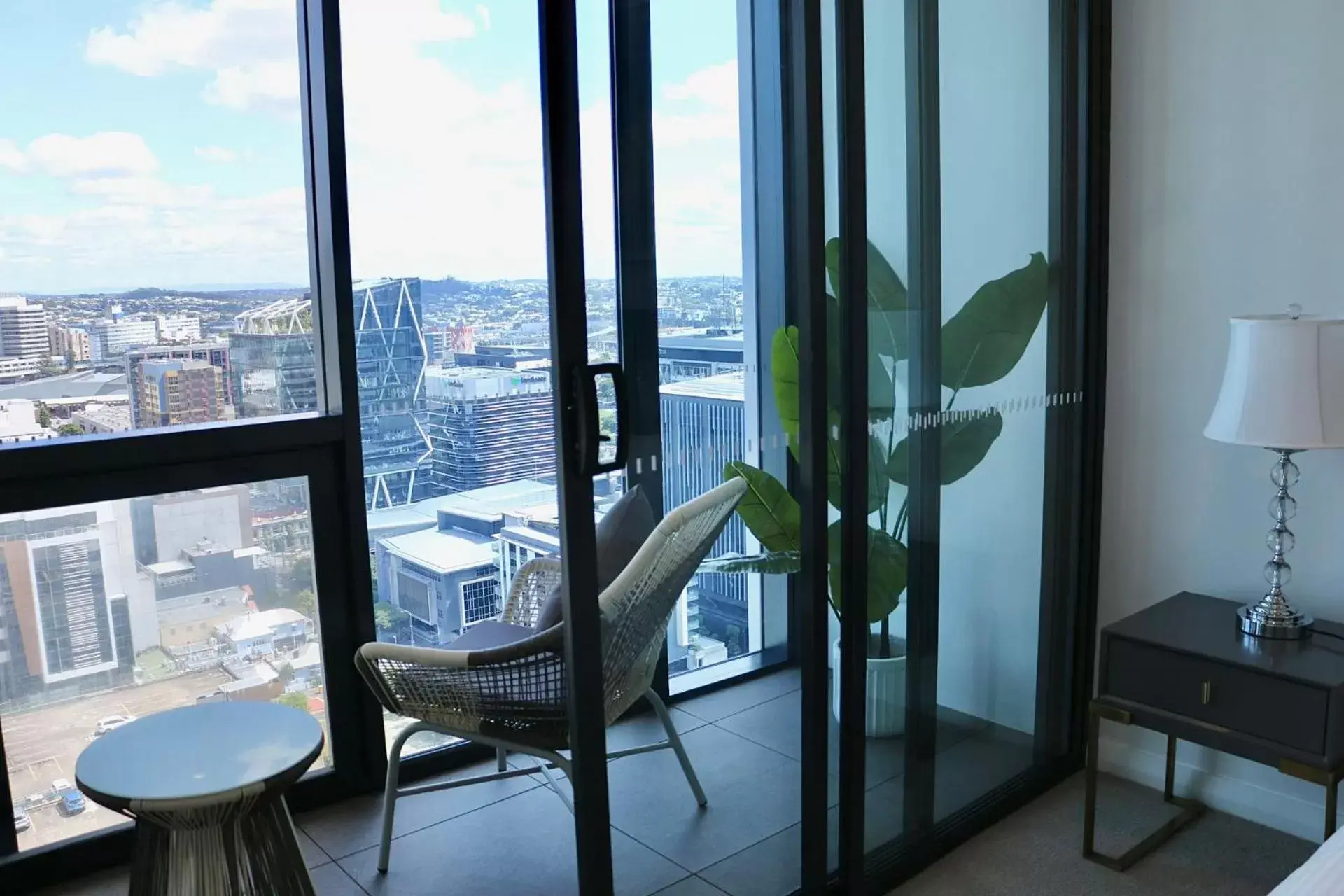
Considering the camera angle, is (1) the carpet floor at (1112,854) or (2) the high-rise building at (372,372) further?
(2) the high-rise building at (372,372)


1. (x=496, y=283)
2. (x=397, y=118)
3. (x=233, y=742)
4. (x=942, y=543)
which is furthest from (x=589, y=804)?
(x=397, y=118)

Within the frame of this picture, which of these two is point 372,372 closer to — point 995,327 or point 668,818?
point 668,818

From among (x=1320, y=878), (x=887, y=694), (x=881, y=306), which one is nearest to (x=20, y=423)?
(x=881, y=306)

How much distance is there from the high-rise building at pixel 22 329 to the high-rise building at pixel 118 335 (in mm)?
97

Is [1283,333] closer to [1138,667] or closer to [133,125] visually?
[1138,667]

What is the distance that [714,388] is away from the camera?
202 centimetres

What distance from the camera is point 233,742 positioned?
213 cm

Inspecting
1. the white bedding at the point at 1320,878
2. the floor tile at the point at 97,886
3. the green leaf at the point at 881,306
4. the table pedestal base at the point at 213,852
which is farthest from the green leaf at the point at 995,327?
the floor tile at the point at 97,886

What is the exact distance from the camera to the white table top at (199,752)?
77.0 inches

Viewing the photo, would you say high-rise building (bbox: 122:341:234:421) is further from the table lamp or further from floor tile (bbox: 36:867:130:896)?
the table lamp

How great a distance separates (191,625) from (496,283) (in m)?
1.19

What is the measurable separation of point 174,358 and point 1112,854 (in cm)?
255

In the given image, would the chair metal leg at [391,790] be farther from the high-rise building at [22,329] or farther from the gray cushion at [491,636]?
the high-rise building at [22,329]

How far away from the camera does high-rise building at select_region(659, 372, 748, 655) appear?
1.96m
